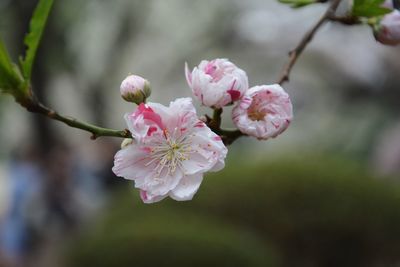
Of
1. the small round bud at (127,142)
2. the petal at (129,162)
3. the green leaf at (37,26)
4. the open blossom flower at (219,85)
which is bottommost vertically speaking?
the petal at (129,162)

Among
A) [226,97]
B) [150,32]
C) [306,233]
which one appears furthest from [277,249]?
Result: [150,32]

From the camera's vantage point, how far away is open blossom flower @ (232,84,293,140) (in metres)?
1.18

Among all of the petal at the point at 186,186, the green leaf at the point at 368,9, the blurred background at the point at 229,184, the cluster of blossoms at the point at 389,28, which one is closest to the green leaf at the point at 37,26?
the petal at the point at 186,186

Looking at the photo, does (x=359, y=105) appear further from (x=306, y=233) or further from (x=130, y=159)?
(x=130, y=159)

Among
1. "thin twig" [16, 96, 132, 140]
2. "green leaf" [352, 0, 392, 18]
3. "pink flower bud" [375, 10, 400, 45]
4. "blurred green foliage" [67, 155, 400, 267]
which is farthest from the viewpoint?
"blurred green foliage" [67, 155, 400, 267]

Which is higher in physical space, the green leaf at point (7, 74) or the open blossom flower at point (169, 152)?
the green leaf at point (7, 74)

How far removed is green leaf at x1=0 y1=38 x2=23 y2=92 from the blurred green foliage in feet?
13.4

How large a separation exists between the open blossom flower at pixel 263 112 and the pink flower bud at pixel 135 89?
0.45 ft

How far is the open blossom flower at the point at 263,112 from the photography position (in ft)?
3.86

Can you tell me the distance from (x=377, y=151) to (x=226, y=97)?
7.62 metres

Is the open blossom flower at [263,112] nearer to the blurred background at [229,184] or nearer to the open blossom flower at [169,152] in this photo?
the open blossom flower at [169,152]

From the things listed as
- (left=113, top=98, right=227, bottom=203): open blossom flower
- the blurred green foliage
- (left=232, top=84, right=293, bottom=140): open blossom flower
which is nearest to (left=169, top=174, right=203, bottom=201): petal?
(left=113, top=98, right=227, bottom=203): open blossom flower

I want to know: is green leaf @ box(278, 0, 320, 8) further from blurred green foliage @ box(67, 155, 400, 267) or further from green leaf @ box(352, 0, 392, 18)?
blurred green foliage @ box(67, 155, 400, 267)

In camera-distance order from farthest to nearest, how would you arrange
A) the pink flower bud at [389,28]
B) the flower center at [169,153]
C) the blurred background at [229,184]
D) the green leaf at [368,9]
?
the blurred background at [229,184], the pink flower bud at [389,28], the green leaf at [368,9], the flower center at [169,153]
